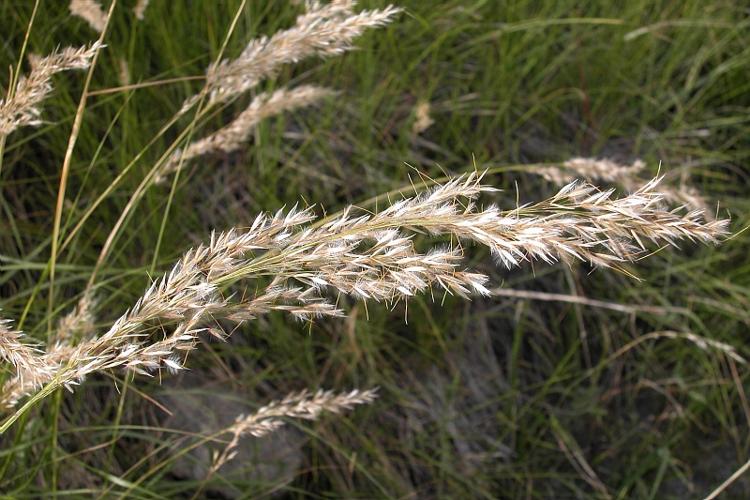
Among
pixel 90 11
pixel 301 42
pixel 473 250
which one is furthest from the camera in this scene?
pixel 473 250

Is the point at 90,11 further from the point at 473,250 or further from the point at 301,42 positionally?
the point at 473,250

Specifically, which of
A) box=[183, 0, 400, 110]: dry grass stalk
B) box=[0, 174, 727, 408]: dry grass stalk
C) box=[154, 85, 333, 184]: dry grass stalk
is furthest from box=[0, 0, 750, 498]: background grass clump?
box=[0, 174, 727, 408]: dry grass stalk

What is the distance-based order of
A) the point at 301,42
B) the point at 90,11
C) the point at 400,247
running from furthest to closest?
the point at 90,11, the point at 301,42, the point at 400,247

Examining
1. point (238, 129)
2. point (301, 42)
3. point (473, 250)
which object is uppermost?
point (301, 42)

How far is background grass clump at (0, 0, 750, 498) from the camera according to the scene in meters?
2.15

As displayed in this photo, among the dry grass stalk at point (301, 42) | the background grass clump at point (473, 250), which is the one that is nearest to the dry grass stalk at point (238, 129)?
the dry grass stalk at point (301, 42)

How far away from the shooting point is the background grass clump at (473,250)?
2.15 meters

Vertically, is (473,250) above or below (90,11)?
below

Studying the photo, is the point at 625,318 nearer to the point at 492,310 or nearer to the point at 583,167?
the point at 492,310

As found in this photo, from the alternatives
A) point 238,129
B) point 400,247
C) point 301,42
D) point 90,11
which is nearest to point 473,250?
point 238,129

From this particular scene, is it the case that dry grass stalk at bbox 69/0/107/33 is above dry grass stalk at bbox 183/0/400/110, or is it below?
above

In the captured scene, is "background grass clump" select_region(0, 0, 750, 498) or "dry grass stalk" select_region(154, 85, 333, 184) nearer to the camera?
"dry grass stalk" select_region(154, 85, 333, 184)

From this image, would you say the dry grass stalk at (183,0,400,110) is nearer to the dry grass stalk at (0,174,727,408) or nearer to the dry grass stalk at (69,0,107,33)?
the dry grass stalk at (69,0,107,33)

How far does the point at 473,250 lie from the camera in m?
2.53
